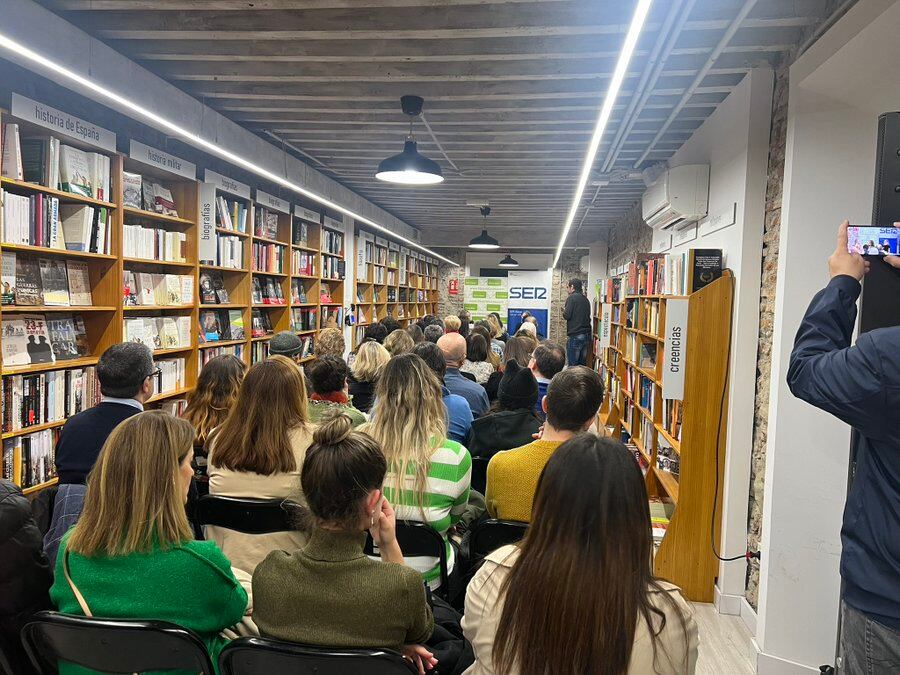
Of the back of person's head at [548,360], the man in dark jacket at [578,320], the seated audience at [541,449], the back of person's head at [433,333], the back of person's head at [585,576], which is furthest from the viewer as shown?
the man in dark jacket at [578,320]

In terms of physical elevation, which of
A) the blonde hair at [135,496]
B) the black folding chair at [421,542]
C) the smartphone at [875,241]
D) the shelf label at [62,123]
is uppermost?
the shelf label at [62,123]

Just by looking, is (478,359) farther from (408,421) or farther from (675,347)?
(408,421)

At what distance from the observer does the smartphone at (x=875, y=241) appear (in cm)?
176

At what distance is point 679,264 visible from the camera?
4.23 meters

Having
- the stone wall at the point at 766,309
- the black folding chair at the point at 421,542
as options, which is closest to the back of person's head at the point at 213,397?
the black folding chair at the point at 421,542

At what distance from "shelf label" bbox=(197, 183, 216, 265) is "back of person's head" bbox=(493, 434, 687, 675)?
15.5 feet

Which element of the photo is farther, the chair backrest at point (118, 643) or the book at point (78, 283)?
the book at point (78, 283)

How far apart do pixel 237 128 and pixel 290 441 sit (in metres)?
3.56

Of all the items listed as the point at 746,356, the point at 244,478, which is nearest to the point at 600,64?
the point at 746,356

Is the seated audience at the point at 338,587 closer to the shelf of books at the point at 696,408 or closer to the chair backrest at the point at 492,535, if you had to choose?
the chair backrest at the point at 492,535

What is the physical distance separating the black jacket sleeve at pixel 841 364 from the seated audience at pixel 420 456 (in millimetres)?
1326

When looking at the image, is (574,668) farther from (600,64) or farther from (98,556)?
(600,64)

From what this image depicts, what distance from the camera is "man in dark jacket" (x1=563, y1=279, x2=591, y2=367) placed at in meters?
11.6

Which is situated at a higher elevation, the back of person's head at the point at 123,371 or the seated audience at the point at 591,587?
the back of person's head at the point at 123,371
